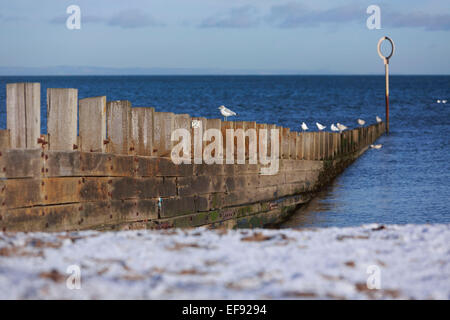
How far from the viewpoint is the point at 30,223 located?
16.8ft

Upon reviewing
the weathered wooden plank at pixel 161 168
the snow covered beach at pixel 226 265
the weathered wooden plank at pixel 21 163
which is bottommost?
the snow covered beach at pixel 226 265

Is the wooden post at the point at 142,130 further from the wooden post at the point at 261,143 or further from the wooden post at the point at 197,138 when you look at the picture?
the wooden post at the point at 261,143

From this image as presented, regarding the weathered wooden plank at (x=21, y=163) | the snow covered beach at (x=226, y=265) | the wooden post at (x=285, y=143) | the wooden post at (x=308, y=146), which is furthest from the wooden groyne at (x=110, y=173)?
the wooden post at (x=308, y=146)

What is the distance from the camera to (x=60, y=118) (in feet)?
18.3

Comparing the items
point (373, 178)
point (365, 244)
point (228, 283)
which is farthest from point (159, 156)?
point (373, 178)

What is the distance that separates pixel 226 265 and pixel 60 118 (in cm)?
276

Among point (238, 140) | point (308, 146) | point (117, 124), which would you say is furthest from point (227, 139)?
point (308, 146)

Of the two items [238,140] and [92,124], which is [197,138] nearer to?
[238,140]

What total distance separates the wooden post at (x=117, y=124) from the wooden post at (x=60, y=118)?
68 cm

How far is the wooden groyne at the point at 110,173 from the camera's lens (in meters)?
5.19

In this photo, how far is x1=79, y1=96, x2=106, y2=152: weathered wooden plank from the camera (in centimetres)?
588

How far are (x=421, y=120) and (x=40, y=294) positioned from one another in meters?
40.7

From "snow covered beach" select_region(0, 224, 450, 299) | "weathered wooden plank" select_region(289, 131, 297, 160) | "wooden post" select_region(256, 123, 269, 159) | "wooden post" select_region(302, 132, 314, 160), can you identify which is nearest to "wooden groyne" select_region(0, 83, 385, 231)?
"wooden post" select_region(256, 123, 269, 159)

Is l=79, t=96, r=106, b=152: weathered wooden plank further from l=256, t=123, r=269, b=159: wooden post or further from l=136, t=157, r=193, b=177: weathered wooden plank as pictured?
l=256, t=123, r=269, b=159: wooden post
